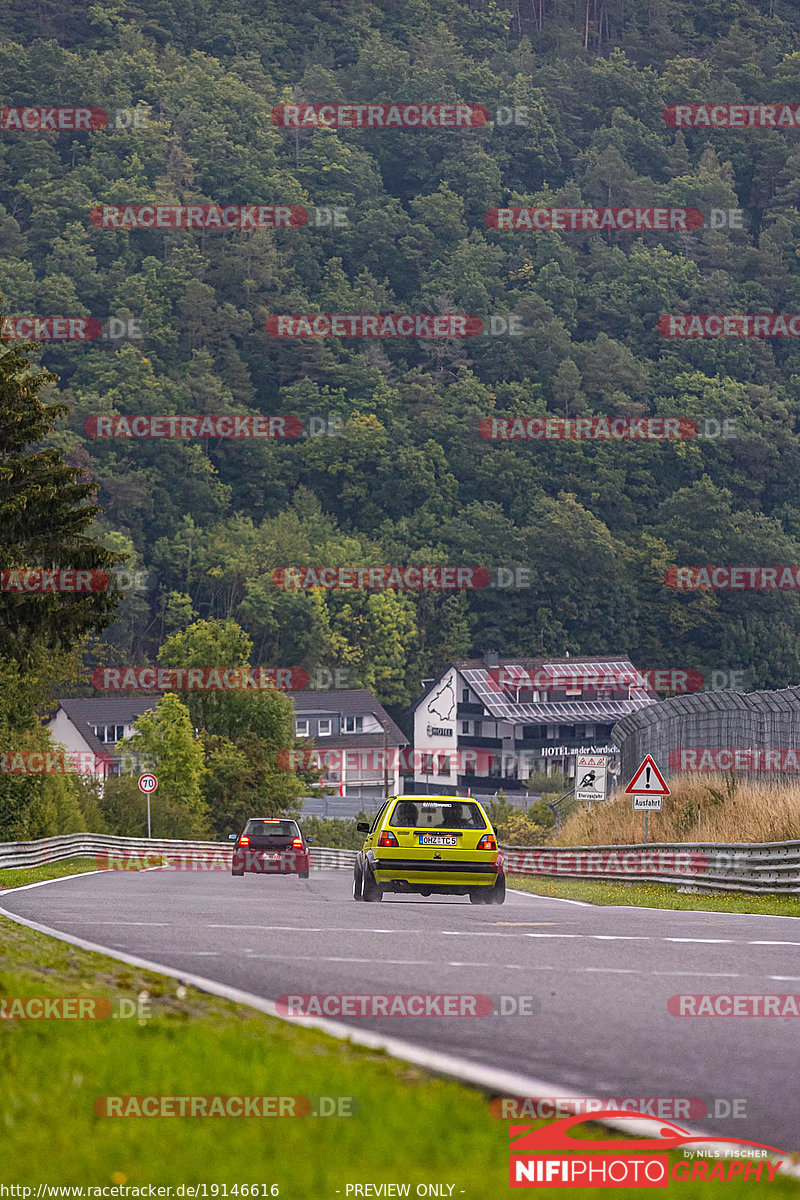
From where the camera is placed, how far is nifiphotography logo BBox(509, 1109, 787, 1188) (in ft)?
16.7

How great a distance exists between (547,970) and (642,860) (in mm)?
17126

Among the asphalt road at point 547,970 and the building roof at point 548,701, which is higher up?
the building roof at point 548,701

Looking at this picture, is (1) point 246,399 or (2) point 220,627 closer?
(2) point 220,627

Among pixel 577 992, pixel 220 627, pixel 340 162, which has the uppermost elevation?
pixel 340 162

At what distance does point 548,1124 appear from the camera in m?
5.67

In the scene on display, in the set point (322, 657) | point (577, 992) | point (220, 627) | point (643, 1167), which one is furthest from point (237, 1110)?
point (322, 657)

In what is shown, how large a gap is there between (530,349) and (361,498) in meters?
27.2

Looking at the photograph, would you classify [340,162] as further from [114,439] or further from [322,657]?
[322,657]

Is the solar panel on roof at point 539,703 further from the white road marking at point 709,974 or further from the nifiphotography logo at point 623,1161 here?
the nifiphotography logo at point 623,1161

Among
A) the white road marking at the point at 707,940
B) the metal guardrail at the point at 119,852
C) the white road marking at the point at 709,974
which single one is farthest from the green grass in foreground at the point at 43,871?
the white road marking at the point at 709,974

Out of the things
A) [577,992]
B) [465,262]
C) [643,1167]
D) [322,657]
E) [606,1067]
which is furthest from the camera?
[465,262]

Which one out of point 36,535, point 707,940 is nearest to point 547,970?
point 707,940

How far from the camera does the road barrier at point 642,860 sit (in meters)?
21.2

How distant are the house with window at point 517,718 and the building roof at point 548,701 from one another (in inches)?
2.8
